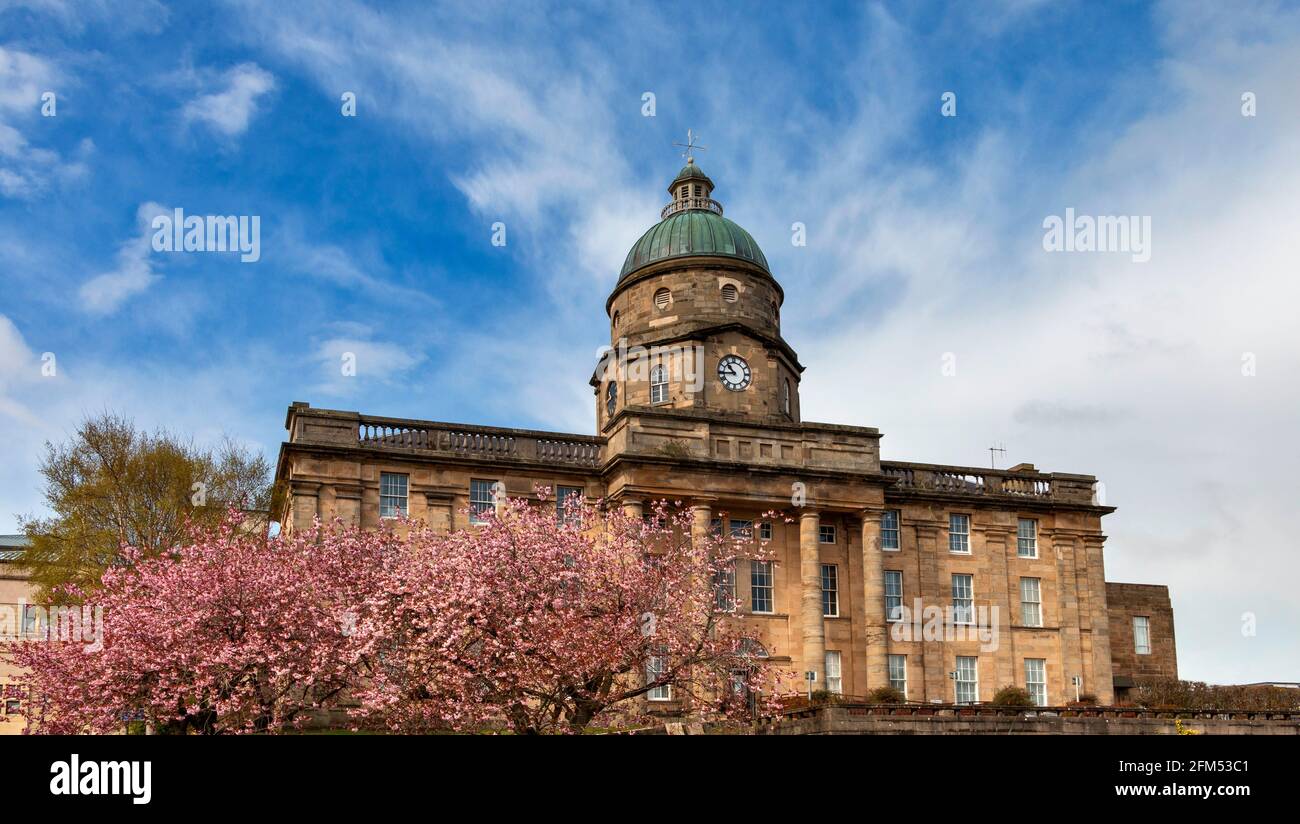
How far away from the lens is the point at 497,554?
2903 centimetres

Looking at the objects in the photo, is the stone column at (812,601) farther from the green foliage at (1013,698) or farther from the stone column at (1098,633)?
the stone column at (1098,633)

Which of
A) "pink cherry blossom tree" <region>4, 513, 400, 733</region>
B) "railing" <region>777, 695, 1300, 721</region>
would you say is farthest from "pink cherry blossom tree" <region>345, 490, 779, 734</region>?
"railing" <region>777, 695, 1300, 721</region>

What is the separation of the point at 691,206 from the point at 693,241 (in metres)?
3.98

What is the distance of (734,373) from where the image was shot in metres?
53.0

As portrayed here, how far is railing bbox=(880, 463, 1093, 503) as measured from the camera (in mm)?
51906

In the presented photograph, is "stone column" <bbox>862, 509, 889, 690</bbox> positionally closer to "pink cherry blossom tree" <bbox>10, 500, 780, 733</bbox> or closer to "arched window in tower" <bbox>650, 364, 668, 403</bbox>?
"arched window in tower" <bbox>650, 364, 668, 403</bbox>

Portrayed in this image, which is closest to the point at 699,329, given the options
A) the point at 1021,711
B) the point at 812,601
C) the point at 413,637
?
the point at 812,601

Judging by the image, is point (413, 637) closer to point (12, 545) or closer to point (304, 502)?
point (304, 502)
